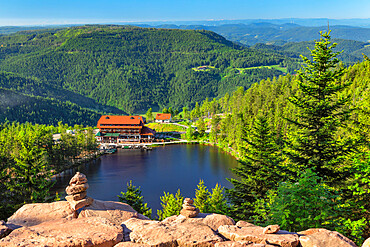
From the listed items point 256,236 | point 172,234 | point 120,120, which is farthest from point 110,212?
point 120,120

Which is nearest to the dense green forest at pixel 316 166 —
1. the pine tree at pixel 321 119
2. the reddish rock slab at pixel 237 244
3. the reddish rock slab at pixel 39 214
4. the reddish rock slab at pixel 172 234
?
the pine tree at pixel 321 119

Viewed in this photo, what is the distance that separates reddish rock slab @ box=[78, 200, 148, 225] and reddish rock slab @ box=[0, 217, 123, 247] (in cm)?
149

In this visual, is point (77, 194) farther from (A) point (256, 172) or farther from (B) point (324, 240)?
(A) point (256, 172)

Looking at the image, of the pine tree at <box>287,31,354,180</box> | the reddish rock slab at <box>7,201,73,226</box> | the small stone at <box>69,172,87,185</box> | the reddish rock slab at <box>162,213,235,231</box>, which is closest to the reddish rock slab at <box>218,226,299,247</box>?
the reddish rock slab at <box>162,213,235,231</box>

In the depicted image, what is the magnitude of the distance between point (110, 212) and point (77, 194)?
2095mm

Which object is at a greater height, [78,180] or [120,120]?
[78,180]

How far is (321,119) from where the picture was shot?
2175cm

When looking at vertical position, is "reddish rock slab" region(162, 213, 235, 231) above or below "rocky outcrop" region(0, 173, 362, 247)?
below

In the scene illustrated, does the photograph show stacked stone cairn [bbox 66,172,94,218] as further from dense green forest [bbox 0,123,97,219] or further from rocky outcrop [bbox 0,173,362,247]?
A: dense green forest [bbox 0,123,97,219]

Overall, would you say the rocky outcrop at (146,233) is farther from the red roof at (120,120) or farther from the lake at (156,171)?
the red roof at (120,120)

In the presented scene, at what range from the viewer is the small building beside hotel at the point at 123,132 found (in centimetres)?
13688

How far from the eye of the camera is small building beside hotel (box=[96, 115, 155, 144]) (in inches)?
5389

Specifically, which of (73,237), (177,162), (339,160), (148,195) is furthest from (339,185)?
(177,162)

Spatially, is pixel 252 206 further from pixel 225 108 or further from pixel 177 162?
pixel 225 108
